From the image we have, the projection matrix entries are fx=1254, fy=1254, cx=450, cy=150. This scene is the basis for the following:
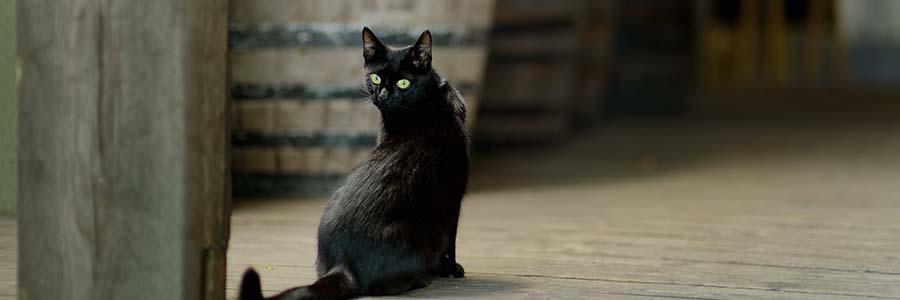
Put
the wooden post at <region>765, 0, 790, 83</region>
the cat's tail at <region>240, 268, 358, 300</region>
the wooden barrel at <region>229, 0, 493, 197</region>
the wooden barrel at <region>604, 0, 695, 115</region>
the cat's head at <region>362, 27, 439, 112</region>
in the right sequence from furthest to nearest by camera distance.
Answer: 1. the wooden post at <region>765, 0, 790, 83</region>
2. the wooden barrel at <region>604, 0, 695, 115</region>
3. the wooden barrel at <region>229, 0, 493, 197</region>
4. the cat's head at <region>362, 27, 439, 112</region>
5. the cat's tail at <region>240, 268, 358, 300</region>

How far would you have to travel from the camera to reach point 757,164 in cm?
445

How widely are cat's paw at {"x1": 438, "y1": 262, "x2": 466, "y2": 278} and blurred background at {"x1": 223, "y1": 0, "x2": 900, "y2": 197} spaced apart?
1.13 m

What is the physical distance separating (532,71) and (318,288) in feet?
9.13

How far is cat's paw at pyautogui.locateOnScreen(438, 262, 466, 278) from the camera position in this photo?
2.24 m

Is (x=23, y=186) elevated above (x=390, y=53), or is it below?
below

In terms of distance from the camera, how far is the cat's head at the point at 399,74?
2148mm

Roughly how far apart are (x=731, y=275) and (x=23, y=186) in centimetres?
126

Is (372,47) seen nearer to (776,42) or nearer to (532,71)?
(532,71)

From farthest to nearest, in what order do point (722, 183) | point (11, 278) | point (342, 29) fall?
point (722, 183) < point (342, 29) < point (11, 278)

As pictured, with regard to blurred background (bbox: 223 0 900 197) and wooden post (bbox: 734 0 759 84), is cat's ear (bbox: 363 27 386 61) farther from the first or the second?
wooden post (bbox: 734 0 759 84)

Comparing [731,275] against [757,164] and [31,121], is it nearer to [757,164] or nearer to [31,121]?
[31,121]

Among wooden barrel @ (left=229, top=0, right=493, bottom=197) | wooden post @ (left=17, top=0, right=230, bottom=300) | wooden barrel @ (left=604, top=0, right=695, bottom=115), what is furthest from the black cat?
wooden barrel @ (left=604, top=0, right=695, bottom=115)

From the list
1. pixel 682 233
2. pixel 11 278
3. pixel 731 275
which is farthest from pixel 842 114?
pixel 11 278

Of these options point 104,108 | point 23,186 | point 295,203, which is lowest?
point 295,203
